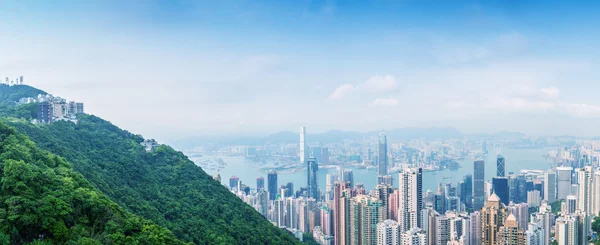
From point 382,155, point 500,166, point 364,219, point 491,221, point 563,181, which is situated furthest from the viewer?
point 382,155

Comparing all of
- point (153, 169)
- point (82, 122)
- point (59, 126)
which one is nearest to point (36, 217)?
point (153, 169)

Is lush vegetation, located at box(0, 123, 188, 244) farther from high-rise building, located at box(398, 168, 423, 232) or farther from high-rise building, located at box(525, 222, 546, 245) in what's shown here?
high-rise building, located at box(398, 168, 423, 232)

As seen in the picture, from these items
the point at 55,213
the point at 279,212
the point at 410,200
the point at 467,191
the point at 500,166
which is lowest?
the point at 279,212

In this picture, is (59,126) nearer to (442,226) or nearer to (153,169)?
(153,169)

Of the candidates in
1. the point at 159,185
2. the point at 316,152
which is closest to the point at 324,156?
the point at 316,152

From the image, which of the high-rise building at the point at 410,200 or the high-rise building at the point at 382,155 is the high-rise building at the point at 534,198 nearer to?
the high-rise building at the point at 410,200

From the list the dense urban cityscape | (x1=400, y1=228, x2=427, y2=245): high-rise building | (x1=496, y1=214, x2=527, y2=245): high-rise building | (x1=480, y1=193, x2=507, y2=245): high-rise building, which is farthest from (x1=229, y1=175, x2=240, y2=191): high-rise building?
(x1=496, y1=214, x2=527, y2=245): high-rise building

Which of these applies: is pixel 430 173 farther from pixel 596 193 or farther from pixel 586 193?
pixel 596 193
